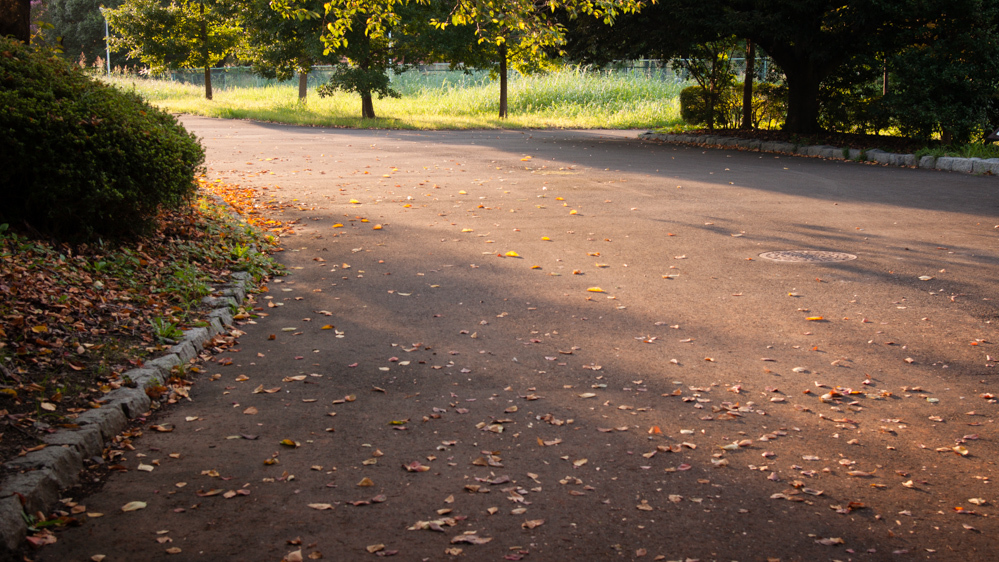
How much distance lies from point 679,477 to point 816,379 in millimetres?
1763

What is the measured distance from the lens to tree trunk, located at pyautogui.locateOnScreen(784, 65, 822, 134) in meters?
21.5

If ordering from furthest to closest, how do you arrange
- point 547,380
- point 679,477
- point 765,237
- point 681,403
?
1. point 765,237
2. point 547,380
3. point 681,403
4. point 679,477

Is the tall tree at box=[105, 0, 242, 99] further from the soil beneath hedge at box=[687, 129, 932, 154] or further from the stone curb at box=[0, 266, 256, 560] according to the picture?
the stone curb at box=[0, 266, 256, 560]

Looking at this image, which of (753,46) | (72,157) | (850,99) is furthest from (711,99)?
(72,157)

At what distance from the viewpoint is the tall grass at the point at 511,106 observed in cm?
3056

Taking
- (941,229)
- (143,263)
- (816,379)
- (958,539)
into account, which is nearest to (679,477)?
(958,539)

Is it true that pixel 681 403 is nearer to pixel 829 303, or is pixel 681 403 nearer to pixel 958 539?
pixel 958 539

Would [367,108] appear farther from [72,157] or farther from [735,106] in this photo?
[72,157]

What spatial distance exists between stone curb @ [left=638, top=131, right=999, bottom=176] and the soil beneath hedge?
0.42 metres

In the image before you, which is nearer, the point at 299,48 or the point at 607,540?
the point at 607,540

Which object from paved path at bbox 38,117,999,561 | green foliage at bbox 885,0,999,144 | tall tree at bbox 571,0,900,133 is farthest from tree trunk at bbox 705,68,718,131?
paved path at bbox 38,117,999,561

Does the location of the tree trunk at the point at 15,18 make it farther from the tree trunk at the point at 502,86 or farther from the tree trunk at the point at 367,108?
the tree trunk at the point at 502,86

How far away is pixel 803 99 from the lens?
21.8m

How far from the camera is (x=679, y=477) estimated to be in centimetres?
381
